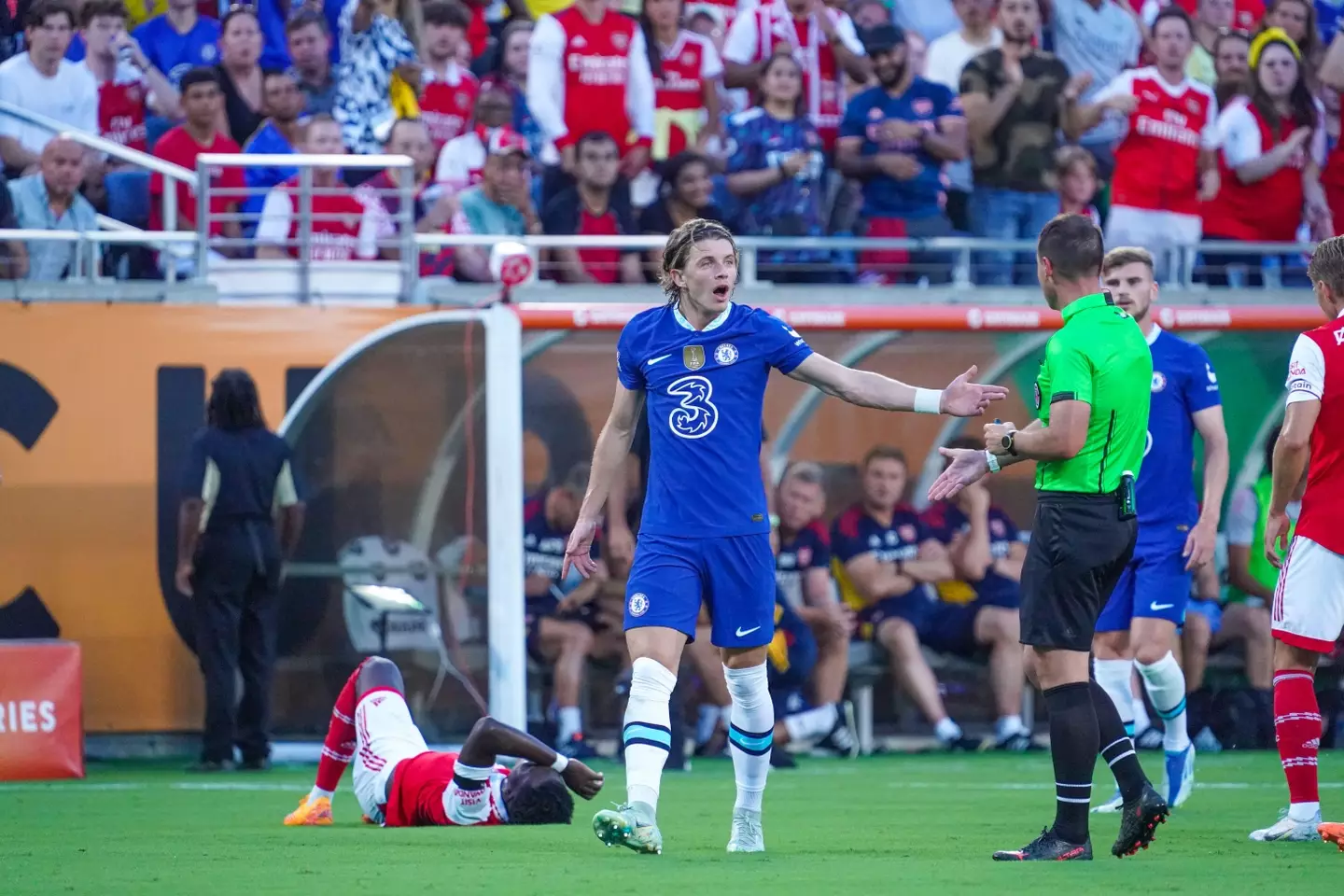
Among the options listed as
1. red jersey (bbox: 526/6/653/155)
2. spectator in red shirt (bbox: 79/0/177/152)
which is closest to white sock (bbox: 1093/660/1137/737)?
red jersey (bbox: 526/6/653/155)

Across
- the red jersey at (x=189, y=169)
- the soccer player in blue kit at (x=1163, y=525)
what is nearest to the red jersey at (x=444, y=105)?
the red jersey at (x=189, y=169)

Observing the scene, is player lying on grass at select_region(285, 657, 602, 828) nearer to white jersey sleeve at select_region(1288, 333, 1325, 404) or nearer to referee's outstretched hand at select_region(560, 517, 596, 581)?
referee's outstretched hand at select_region(560, 517, 596, 581)

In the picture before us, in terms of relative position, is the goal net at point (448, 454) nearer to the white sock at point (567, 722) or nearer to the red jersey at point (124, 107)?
the white sock at point (567, 722)

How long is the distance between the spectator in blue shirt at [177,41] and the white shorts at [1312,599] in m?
9.10

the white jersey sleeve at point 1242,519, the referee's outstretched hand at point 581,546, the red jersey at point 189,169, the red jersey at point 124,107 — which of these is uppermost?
the red jersey at point 124,107

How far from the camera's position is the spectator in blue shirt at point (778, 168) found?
1340cm

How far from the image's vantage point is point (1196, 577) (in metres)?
12.8

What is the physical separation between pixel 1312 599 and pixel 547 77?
7.86 metres

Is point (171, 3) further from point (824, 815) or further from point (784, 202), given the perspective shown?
point (824, 815)

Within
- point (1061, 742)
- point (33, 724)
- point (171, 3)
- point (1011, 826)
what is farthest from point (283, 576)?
point (1061, 742)

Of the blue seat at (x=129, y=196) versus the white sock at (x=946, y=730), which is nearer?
the white sock at (x=946, y=730)

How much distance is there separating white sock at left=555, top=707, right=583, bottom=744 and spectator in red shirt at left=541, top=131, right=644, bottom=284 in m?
2.94

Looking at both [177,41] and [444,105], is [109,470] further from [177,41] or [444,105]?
[444,105]

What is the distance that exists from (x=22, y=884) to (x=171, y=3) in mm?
9175
